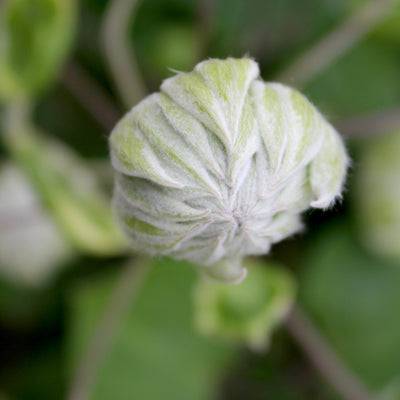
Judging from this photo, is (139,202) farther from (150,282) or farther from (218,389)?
(218,389)

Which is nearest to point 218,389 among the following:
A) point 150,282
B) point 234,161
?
point 150,282

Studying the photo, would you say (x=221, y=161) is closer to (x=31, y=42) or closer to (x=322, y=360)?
(x=31, y=42)

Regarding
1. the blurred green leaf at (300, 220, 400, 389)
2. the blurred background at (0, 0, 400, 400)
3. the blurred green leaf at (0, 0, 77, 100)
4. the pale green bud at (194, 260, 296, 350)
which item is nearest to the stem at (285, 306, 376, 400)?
the blurred background at (0, 0, 400, 400)

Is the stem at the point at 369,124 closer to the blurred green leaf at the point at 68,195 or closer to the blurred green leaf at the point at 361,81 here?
the blurred green leaf at the point at 361,81

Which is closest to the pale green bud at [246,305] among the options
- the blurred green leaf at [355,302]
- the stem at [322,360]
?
the stem at [322,360]

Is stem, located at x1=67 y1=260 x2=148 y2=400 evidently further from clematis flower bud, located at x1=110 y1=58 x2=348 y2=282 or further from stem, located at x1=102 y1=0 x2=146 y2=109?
clematis flower bud, located at x1=110 y1=58 x2=348 y2=282

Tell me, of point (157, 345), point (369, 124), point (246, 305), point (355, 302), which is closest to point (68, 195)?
point (246, 305)
